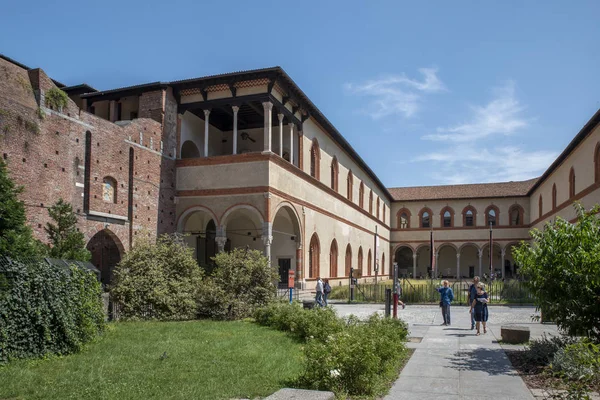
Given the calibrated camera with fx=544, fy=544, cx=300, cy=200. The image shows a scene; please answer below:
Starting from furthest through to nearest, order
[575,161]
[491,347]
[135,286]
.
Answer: [575,161] → [135,286] → [491,347]

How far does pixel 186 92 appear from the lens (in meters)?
25.9

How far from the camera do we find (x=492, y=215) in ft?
194

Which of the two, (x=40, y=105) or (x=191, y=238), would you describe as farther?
(x=191, y=238)

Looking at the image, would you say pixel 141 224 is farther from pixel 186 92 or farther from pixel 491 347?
pixel 491 347

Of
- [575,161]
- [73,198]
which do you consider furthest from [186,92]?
[575,161]

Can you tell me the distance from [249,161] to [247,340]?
1367 centimetres

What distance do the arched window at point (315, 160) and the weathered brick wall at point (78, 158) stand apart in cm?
1005

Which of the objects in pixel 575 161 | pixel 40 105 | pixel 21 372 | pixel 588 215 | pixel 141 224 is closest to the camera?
pixel 21 372

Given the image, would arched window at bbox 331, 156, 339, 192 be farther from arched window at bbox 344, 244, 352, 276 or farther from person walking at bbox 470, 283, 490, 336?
person walking at bbox 470, 283, 490, 336

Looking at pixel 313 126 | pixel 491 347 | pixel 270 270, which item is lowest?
pixel 491 347

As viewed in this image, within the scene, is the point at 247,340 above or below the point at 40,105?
below

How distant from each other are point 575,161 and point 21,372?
113 feet

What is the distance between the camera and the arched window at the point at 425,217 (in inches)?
2420

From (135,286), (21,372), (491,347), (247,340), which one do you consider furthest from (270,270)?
(21,372)
